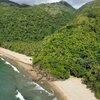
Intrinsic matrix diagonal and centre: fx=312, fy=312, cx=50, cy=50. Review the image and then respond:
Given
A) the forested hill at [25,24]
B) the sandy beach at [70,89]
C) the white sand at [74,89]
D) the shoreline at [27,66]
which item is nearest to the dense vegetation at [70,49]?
the forested hill at [25,24]

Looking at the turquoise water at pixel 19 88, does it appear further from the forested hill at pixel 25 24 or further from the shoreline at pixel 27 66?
the forested hill at pixel 25 24

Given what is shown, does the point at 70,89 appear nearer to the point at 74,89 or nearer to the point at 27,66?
the point at 74,89

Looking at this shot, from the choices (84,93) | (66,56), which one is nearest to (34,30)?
(66,56)

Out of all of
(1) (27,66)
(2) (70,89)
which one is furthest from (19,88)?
(1) (27,66)

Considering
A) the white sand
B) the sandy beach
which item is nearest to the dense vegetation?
the white sand

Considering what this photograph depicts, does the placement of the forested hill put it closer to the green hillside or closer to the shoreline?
the shoreline

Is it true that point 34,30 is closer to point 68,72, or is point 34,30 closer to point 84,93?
point 68,72

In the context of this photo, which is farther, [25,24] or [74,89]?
[25,24]
